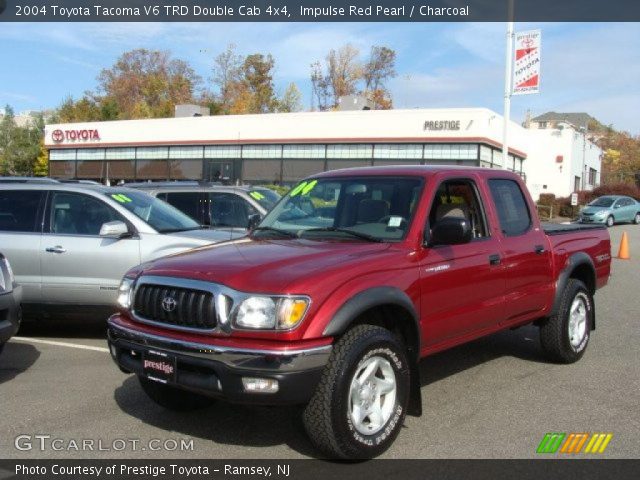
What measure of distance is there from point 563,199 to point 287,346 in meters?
40.6

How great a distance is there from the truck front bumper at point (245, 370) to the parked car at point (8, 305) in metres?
2.48

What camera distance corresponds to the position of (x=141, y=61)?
81875 millimetres

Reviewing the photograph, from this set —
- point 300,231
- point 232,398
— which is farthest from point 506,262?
point 232,398

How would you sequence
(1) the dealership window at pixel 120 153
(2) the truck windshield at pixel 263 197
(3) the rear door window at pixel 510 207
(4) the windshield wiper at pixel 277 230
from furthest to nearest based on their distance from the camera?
(1) the dealership window at pixel 120 153
(2) the truck windshield at pixel 263 197
(3) the rear door window at pixel 510 207
(4) the windshield wiper at pixel 277 230

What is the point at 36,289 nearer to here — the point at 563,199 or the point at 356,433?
the point at 356,433

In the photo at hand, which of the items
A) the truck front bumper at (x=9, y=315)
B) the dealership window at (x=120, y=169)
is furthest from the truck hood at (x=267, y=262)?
the dealership window at (x=120, y=169)

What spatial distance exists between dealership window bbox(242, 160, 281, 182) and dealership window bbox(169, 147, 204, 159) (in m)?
3.44

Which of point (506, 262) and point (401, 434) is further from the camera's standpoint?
point (506, 262)

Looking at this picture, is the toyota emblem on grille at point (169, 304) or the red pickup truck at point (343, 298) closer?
the red pickup truck at point (343, 298)

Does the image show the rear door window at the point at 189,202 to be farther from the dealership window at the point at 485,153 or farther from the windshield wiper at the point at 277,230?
the dealership window at the point at 485,153

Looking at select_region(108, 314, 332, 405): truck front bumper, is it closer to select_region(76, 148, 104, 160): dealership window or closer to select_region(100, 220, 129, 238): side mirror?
select_region(100, 220, 129, 238): side mirror

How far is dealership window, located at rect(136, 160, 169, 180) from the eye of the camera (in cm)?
4234

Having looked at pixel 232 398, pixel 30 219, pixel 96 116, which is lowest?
pixel 232 398

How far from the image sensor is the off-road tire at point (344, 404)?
395 centimetres
